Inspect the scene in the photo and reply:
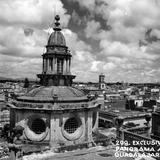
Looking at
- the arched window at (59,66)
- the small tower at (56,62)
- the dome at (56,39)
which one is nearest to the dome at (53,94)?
the small tower at (56,62)

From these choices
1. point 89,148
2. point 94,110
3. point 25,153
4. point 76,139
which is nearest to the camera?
point 25,153

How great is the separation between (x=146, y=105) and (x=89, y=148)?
7431 cm

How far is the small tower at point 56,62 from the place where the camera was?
32.8 metres

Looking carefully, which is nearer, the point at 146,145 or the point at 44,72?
the point at 146,145

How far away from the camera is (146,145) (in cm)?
2553

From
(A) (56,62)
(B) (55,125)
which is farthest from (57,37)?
(B) (55,125)

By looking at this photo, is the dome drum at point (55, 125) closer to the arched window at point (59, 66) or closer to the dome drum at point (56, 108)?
the dome drum at point (56, 108)

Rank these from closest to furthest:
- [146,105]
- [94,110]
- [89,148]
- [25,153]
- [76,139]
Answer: [25,153]
[89,148]
[76,139]
[94,110]
[146,105]

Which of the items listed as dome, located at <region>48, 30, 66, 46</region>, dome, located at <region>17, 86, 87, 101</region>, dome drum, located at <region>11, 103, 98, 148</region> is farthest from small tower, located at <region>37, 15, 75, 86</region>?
dome drum, located at <region>11, 103, 98, 148</region>

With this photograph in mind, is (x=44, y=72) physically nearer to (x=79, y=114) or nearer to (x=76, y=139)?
(x=79, y=114)

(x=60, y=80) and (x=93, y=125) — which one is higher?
(x=60, y=80)

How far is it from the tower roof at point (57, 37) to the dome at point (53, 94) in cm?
649

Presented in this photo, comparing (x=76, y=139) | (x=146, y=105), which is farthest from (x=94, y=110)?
(x=146, y=105)

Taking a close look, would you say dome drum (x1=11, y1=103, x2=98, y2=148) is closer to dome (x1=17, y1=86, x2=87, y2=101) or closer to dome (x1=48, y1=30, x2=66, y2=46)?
dome (x1=17, y1=86, x2=87, y2=101)
